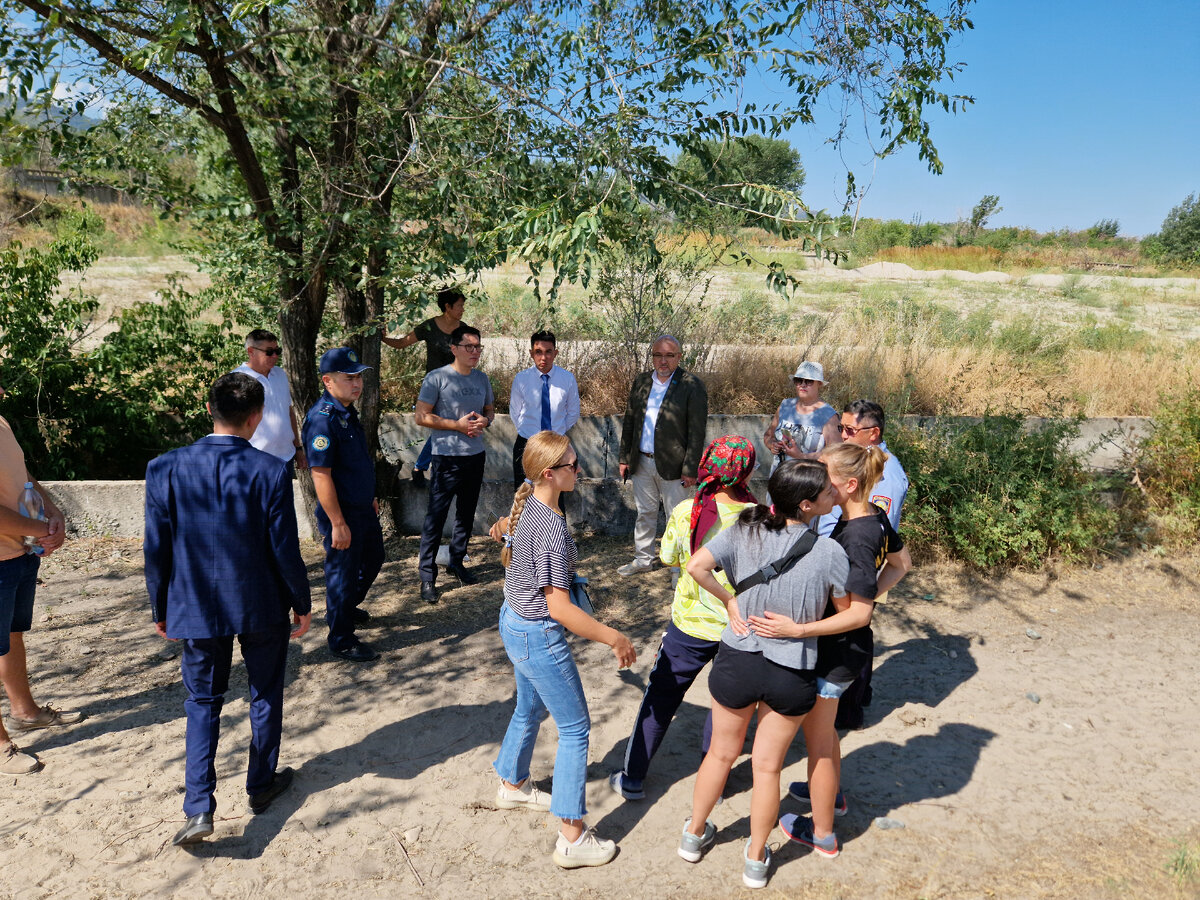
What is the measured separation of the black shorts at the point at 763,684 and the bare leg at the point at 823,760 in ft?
0.79

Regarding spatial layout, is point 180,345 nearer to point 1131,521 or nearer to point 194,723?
point 194,723

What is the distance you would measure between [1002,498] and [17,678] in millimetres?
6533

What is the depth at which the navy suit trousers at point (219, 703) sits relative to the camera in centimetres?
317

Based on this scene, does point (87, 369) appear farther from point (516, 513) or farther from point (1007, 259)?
point (1007, 259)

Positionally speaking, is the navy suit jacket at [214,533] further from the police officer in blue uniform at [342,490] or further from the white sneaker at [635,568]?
the white sneaker at [635,568]

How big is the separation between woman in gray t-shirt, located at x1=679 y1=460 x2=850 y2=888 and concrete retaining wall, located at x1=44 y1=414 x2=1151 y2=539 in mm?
4046

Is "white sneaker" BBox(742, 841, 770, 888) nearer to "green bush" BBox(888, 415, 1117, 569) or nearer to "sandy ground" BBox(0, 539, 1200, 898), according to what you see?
"sandy ground" BBox(0, 539, 1200, 898)

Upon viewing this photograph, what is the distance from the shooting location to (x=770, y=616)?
9.34 feet

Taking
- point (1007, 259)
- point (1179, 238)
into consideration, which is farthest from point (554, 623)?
point (1179, 238)

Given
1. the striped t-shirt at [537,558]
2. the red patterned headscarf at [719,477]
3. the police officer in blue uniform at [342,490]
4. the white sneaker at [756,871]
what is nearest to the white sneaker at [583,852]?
the white sneaker at [756,871]

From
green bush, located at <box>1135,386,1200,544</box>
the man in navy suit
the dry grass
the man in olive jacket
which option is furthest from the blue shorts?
the dry grass

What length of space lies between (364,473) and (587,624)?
2.16 metres

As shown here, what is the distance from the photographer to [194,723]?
3186mm

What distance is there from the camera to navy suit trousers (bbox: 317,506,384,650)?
4551 mm
